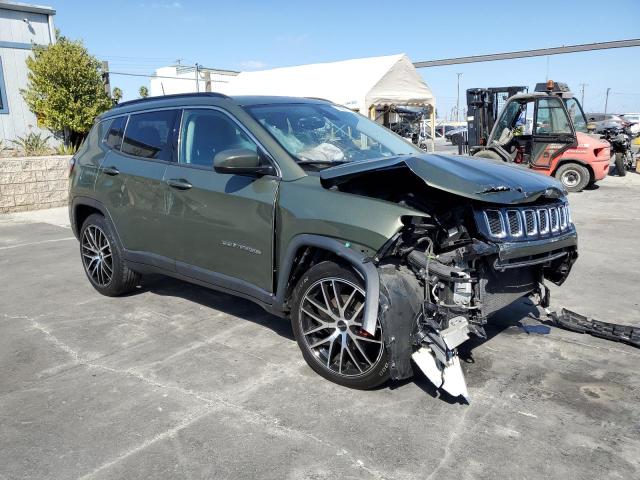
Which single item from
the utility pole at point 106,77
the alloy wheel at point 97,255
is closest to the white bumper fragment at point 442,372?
the alloy wheel at point 97,255

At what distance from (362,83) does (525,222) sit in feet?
47.7

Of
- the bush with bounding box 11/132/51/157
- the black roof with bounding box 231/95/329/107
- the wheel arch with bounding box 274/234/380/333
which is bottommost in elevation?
the wheel arch with bounding box 274/234/380/333

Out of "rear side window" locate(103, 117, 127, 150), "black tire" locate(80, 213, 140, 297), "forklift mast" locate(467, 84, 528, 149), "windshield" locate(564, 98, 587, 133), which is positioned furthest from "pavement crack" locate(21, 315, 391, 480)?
"forklift mast" locate(467, 84, 528, 149)

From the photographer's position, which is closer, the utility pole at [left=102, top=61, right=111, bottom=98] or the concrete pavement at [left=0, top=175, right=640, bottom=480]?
the concrete pavement at [left=0, top=175, right=640, bottom=480]

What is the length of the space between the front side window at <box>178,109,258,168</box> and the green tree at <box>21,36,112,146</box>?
1025 cm

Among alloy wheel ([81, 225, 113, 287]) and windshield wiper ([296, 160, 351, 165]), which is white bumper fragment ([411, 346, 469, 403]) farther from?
alloy wheel ([81, 225, 113, 287])

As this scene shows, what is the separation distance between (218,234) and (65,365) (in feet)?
4.95

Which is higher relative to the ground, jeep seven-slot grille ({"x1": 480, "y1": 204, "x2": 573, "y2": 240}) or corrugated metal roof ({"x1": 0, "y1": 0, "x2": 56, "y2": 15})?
corrugated metal roof ({"x1": 0, "y1": 0, "x2": 56, "y2": 15})

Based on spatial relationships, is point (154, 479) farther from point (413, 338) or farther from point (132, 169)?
point (132, 169)

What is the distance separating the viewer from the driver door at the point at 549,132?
13039 millimetres

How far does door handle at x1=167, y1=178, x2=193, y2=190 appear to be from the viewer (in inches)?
175

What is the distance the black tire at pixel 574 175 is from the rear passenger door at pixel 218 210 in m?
11.2

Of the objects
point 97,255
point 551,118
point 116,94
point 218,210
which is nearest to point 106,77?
point 116,94

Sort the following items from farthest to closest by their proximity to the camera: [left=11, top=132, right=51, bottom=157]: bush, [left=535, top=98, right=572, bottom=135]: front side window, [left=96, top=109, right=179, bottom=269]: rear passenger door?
[left=535, top=98, right=572, bottom=135]: front side window → [left=11, top=132, right=51, bottom=157]: bush → [left=96, top=109, right=179, bottom=269]: rear passenger door
